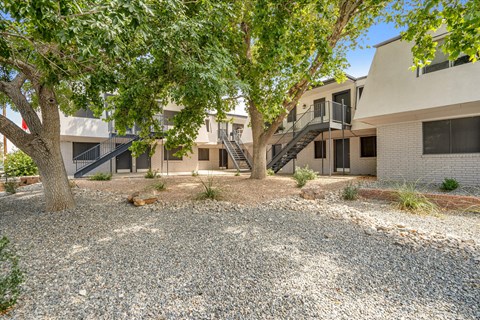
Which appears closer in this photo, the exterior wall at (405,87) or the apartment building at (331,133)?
the exterior wall at (405,87)

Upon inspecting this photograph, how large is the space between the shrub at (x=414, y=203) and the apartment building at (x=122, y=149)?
802 centimetres

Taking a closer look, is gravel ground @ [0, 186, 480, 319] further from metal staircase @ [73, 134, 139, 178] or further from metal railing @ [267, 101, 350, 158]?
metal staircase @ [73, 134, 139, 178]

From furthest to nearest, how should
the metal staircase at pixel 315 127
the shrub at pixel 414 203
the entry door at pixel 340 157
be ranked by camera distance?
the entry door at pixel 340 157, the metal staircase at pixel 315 127, the shrub at pixel 414 203

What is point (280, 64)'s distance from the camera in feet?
26.7

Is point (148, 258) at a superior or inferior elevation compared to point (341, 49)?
inferior

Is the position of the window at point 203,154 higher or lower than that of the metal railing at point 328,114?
lower

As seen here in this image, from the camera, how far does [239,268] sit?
3189 millimetres

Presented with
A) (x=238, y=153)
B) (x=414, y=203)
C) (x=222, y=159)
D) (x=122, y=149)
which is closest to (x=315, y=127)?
(x=238, y=153)

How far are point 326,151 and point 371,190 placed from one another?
28.5ft

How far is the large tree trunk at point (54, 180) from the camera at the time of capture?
5605mm

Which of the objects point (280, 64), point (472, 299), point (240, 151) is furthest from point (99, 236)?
point (240, 151)

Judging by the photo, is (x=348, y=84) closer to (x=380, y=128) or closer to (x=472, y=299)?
(x=380, y=128)

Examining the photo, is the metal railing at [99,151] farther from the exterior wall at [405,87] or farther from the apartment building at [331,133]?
the exterior wall at [405,87]

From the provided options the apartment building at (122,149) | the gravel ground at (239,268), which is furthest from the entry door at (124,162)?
the gravel ground at (239,268)
